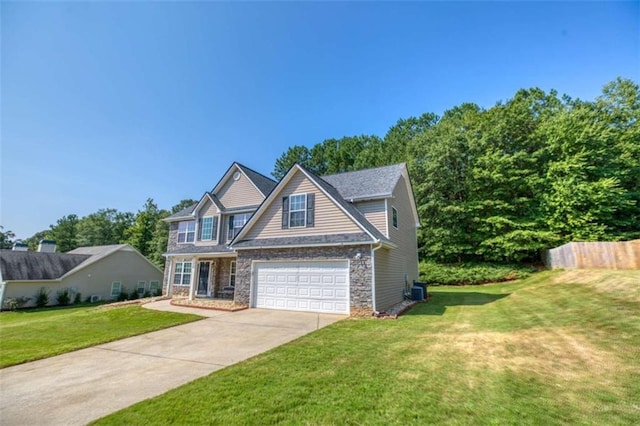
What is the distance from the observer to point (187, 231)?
20.4 meters

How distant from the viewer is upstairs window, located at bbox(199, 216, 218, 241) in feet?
61.4

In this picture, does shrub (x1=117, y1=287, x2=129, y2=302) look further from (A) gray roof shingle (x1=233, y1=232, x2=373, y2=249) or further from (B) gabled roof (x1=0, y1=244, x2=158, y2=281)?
(A) gray roof shingle (x1=233, y1=232, x2=373, y2=249)

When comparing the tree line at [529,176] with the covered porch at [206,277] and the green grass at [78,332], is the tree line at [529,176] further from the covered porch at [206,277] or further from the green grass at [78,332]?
the green grass at [78,332]

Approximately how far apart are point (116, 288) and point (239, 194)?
61.9 feet

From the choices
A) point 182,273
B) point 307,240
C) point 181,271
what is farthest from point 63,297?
point 307,240

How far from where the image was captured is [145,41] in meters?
11.3

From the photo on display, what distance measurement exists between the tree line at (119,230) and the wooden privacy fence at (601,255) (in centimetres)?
4396

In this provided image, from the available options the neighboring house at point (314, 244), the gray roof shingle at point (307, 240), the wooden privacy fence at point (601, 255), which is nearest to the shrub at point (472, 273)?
the wooden privacy fence at point (601, 255)

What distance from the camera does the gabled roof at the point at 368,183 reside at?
13.8 meters

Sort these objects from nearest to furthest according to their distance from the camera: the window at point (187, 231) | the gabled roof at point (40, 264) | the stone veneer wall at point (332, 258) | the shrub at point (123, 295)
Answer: the stone veneer wall at point (332, 258) < the window at point (187, 231) < the gabled roof at point (40, 264) < the shrub at point (123, 295)

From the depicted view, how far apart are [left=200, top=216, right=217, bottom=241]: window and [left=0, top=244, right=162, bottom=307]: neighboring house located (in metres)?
14.1

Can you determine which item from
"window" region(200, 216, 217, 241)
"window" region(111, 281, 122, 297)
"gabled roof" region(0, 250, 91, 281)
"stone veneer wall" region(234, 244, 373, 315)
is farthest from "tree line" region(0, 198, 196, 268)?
"stone veneer wall" region(234, 244, 373, 315)

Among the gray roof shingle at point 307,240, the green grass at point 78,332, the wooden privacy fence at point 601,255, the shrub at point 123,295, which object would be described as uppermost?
the gray roof shingle at point 307,240

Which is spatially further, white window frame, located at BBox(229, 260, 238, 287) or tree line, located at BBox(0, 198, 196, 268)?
tree line, located at BBox(0, 198, 196, 268)
